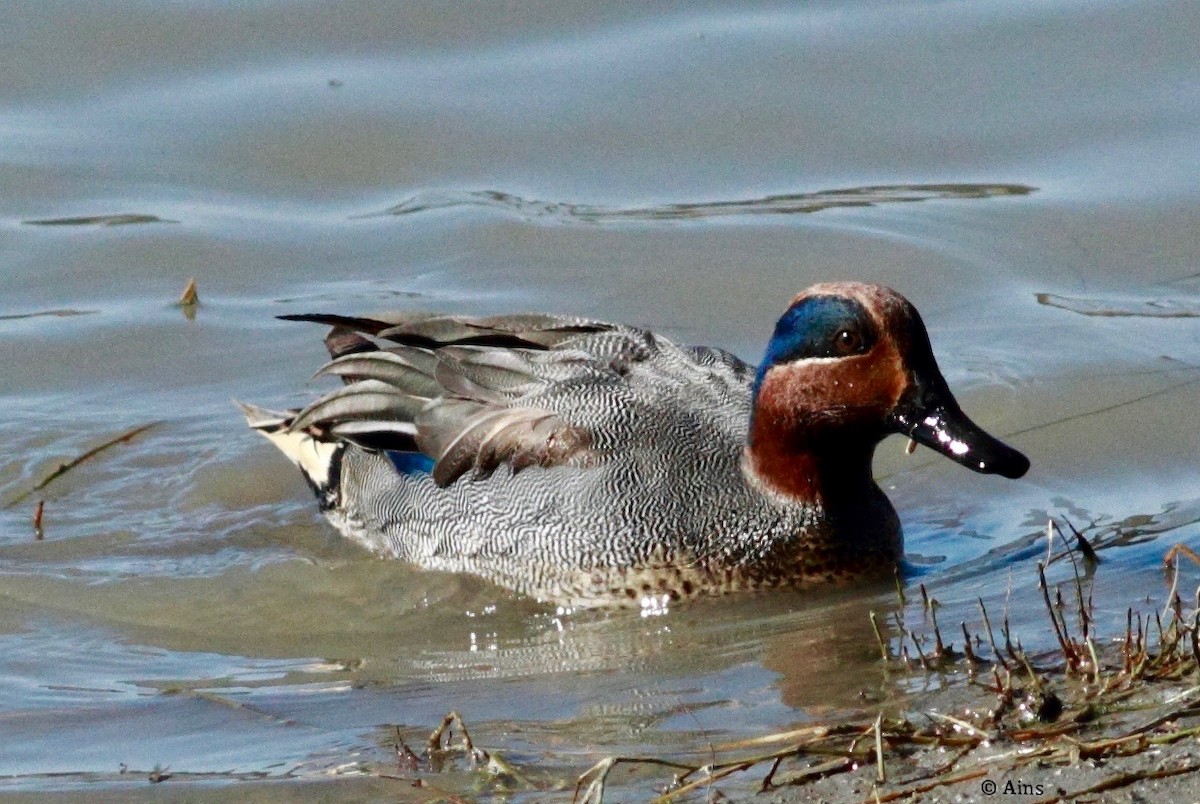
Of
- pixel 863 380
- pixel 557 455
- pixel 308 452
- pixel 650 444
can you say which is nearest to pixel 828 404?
pixel 863 380

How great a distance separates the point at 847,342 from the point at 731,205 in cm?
391

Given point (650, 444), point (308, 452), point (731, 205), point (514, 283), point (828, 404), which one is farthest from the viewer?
point (731, 205)

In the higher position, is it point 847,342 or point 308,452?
point 847,342

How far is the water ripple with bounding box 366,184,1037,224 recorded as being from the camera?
32.0 ft

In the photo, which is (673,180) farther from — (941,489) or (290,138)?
(941,489)

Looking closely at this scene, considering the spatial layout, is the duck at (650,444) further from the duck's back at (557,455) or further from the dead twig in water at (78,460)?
the dead twig in water at (78,460)

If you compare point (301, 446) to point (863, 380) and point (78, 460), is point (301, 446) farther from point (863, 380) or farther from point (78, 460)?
point (863, 380)

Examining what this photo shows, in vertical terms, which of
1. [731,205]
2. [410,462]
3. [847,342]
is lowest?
[410,462]

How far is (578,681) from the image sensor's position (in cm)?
553

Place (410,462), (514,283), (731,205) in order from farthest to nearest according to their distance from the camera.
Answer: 1. (731,205)
2. (514,283)
3. (410,462)

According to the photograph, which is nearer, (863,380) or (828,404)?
(863,380)

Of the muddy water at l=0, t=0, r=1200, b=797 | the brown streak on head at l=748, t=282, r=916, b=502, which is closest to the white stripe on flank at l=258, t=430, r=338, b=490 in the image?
the muddy water at l=0, t=0, r=1200, b=797

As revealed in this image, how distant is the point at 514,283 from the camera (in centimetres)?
922

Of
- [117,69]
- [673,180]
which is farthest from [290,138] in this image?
[673,180]
